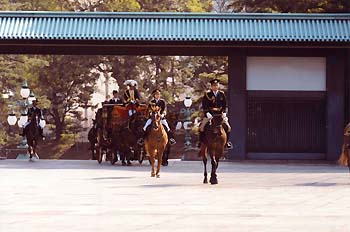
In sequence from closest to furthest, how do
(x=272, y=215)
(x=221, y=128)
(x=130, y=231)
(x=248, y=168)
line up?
(x=130, y=231) < (x=272, y=215) < (x=221, y=128) < (x=248, y=168)

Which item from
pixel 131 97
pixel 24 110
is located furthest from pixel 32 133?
pixel 24 110

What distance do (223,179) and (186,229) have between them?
1043cm

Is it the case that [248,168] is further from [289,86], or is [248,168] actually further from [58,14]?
[58,14]

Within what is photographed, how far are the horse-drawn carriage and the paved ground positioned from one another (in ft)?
7.16

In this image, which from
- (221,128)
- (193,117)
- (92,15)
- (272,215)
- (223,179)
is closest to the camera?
(272,215)

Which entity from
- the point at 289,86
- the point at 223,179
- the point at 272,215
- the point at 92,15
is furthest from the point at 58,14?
the point at 272,215

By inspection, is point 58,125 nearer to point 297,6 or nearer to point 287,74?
point 297,6

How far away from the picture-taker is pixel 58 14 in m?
30.8

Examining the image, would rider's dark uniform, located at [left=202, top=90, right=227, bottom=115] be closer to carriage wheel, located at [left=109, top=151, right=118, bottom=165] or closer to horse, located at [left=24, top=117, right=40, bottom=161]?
carriage wheel, located at [left=109, top=151, right=118, bottom=165]

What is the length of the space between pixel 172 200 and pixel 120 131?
42.4 ft

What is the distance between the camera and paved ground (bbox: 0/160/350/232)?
1310 cm

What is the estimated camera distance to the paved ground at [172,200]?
13102mm

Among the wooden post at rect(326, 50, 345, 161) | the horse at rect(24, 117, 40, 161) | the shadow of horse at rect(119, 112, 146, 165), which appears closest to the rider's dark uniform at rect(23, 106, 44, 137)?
the horse at rect(24, 117, 40, 161)

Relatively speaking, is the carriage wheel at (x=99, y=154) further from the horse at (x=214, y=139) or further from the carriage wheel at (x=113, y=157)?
the horse at (x=214, y=139)
